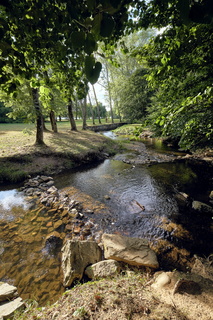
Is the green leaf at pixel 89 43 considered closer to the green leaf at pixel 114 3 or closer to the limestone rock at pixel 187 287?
the green leaf at pixel 114 3

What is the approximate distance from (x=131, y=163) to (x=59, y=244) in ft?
26.4

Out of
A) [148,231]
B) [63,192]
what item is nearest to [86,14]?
[148,231]

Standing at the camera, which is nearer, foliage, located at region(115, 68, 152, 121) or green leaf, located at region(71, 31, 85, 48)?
green leaf, located at region(71, 31, 85, 48)

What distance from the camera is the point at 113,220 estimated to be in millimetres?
4809

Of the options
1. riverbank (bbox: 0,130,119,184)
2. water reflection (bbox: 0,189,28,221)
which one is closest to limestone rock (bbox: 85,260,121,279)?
water reflection (bbox: 0,189,28,221)

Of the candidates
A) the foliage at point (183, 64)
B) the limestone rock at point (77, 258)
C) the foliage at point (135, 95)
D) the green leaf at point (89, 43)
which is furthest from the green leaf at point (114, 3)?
the foliage at point (135, 95)

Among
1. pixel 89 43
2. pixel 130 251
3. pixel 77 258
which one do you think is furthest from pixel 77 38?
pixel 130 251

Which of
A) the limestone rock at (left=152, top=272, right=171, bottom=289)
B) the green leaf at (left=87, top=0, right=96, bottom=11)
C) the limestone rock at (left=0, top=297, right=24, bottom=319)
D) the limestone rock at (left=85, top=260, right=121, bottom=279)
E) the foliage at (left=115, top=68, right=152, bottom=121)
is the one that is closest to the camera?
the green leaf at (left=87, top=0, right=96, bottom=11)

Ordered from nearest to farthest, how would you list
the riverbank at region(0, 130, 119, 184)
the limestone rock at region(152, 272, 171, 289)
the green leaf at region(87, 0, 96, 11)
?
the green leaf at region(87, 0, 96, 11), the limestone rock at region(152, 272, 171, 289), the riverbank at region(0, 130, 119, 184)

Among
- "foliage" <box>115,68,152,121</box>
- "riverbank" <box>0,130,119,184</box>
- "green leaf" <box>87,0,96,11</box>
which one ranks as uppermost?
"foliage" <box>115,68,152,121</box>

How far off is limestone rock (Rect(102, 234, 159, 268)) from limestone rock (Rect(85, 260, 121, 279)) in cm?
25

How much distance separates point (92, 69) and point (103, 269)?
3345mm

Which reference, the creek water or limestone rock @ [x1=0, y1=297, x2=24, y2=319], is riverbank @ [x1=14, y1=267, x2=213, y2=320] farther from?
the creek water

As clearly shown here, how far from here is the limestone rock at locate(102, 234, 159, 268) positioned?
305 centimetres
